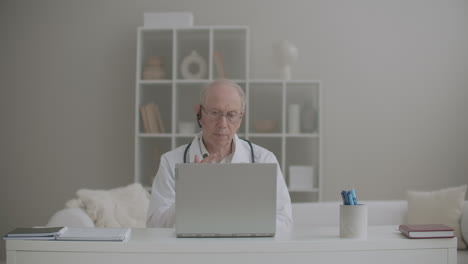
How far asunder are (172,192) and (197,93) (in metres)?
2.51

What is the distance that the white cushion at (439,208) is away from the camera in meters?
3.44

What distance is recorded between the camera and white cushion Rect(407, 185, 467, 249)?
135 inches

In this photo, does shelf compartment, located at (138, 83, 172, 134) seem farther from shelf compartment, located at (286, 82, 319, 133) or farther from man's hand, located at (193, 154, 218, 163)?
man's hand, located at (193, 154, 218, 163)

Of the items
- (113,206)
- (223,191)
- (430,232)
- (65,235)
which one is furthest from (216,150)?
(113,206)

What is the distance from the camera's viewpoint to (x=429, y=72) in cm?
457

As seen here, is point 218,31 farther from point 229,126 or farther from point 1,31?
point 229,126

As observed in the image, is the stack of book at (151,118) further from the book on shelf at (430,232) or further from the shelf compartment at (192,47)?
the book on shelf at (430,232)

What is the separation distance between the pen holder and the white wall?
289cm

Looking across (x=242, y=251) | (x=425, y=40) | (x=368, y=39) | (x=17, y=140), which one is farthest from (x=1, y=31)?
(x=242, y=251)

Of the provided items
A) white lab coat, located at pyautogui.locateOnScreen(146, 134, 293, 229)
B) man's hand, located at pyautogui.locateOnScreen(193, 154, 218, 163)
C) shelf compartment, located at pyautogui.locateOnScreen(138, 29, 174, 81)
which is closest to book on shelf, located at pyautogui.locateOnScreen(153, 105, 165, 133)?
shelf compartment, located at pyautogui.locateOnScreen(138, 29, 174, 81)

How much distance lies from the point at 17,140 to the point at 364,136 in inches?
115

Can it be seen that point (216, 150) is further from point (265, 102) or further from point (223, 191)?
point (265, 102)

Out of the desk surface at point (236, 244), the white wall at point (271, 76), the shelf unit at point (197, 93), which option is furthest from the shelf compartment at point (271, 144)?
the desk surface at point (236, 244)

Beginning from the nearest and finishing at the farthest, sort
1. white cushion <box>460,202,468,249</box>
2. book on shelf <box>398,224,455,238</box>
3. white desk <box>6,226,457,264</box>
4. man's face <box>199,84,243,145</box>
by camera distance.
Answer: white desk <box>6,226,457,264</box>
book on shelf <box>398,224,455,238</box>
man's face <box>199,84,243,145</box>
white cushion <box>460,202,468,249</box>
